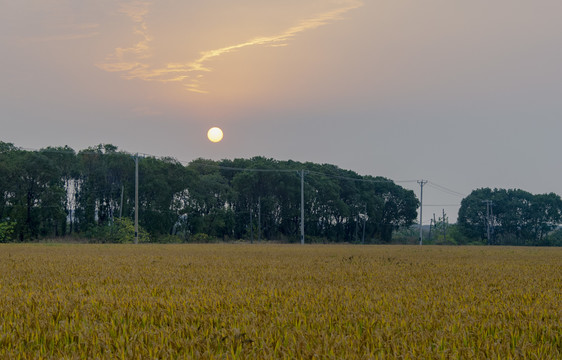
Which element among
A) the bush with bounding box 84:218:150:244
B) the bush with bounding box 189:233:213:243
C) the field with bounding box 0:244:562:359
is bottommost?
the bush with bounding box 189:233:213:243

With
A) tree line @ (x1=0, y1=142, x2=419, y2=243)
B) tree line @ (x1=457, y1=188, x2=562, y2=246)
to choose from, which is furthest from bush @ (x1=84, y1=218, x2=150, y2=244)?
tree line @ (x1=457, y1=188, x2=562, y2=246)

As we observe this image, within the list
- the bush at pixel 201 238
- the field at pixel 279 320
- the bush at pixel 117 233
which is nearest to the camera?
the field at pixel 279 320

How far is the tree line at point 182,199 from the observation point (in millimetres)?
63312

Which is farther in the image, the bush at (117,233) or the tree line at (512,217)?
the tree line at (512,217)

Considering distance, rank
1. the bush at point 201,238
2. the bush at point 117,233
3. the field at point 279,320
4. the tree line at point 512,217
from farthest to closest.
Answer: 1. the tree line at point 512,217
2. the bush at point 201,238
3. the bush at point 117,233
4. the field at point 279,320

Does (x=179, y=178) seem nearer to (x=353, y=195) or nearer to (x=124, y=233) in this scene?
(x=124, y=233)

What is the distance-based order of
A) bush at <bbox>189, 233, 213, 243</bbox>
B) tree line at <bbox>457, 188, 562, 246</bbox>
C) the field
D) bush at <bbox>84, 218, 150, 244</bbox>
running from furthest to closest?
tree line at <bbox>457, 188, 562, 246</bbox> → bush at <bbox>189, 233, 213, 243</bbox> → bush at <bbox>84, 218, 150, 244</bbox> → the field

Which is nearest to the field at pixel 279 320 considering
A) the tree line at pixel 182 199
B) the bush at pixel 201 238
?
the tree line at pixel 182 199

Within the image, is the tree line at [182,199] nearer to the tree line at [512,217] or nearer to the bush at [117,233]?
the bush at [117,233]

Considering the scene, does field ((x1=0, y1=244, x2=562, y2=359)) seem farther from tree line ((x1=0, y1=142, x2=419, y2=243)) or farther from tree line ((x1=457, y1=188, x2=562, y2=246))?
tree line ((x1=457, y1=188, x2=562, y2=246))

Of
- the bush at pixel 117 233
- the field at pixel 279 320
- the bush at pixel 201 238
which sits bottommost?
the bush at pixel 201 238

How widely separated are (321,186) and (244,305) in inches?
3348

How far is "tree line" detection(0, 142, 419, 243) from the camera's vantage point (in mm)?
63312

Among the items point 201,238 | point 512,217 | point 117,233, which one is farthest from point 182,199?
point 512,217
